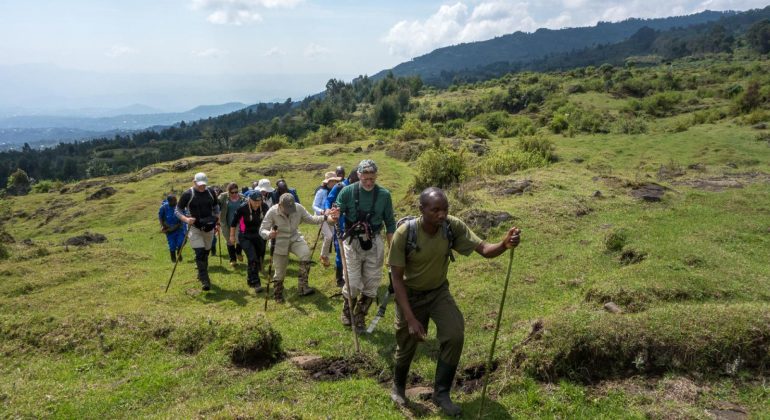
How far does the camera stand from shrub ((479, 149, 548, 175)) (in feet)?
83.8

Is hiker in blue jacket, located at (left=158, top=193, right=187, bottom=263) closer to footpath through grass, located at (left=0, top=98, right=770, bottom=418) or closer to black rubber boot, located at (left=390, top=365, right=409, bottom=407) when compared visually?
footpath through grass, located at (left=0, top=98, right=770, bottom=418)

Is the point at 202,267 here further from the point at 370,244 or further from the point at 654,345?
the point at 654,345

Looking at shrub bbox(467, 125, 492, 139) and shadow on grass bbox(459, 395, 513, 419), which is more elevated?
shrub bbox(467, 125, 492, 139)

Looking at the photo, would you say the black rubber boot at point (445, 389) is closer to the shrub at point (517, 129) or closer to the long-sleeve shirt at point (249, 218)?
the long-sleeve shirt at point (249, 218)

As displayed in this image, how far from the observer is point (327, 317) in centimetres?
1026

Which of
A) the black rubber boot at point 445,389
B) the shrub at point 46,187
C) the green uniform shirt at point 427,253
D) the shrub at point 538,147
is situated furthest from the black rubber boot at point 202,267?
the shrub at point 46,187

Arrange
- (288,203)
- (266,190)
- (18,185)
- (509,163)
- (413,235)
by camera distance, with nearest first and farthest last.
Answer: (413,235) < (288,203) < (266,190) < (509,163) < (18,185)

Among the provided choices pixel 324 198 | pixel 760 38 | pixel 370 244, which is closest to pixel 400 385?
pixel 370 244

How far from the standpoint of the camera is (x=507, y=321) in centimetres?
914

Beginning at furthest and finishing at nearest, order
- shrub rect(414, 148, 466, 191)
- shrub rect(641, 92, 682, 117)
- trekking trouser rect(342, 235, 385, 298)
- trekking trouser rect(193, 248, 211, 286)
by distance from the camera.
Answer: shrub rect(641, 92, 682, 117)
shrub rect(414, 148, 466, 191)
trekking trouser rect(193, 248, 211, 286)
trekking trouser rect(342, 235, 385, 298)

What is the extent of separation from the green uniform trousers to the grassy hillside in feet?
2.56

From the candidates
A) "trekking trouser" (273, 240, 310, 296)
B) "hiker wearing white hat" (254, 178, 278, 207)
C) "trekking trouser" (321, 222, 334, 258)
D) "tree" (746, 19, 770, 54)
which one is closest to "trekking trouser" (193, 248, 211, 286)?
"hiker wearing white hat" (254, 178, 278, 207)

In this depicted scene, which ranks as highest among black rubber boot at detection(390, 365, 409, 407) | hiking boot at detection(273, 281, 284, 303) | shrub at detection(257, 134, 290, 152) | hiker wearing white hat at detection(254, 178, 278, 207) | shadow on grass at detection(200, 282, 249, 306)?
shrub at detection(257, 134, 290, 152)

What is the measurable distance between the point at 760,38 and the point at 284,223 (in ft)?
571
